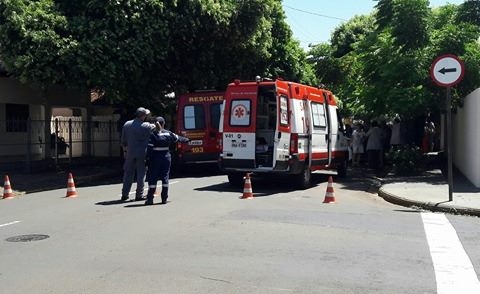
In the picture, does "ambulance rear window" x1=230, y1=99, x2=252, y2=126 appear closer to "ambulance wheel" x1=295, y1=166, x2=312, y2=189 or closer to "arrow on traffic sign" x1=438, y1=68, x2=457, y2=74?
"ambulance wheel" x1=295, y1=166, x2=312, y2=189

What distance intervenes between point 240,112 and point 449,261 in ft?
26.1

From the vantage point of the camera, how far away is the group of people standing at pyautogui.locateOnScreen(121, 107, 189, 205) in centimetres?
1152

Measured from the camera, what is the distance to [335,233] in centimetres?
855

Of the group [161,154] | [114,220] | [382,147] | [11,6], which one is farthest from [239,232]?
[382,147]

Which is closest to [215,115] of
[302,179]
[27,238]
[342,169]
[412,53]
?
[342,169]

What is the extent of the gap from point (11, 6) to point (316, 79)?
1835 cm

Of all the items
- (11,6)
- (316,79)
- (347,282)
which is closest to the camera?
(347,282)

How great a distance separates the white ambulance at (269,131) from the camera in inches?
538

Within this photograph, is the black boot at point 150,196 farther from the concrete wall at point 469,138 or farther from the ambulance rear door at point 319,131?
the concrete wall at point 469,138

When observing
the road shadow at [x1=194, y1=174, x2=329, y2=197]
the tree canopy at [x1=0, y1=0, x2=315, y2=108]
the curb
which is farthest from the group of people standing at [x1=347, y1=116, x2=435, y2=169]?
the curb

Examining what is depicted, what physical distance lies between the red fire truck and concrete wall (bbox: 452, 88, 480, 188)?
7.02 m

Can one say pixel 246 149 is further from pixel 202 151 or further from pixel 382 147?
pixel 382 147

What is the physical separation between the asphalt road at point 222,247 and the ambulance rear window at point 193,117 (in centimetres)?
604

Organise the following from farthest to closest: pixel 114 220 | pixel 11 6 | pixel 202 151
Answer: pixel 202 151, pixel 11 6, pixel 114 220
